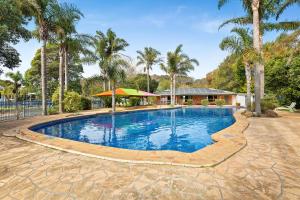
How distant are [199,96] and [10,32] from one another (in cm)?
3281

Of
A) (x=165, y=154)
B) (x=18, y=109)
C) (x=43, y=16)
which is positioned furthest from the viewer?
(x=43, y=16)

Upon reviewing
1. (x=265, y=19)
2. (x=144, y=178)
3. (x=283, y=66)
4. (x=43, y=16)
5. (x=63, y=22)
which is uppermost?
(x=265, y=19)

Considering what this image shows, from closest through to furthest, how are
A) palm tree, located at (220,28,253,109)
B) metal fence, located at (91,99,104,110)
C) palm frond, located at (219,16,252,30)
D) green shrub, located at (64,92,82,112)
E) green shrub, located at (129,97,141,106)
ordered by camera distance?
palm frond, located at (219,16,252,30), palm tree, located at (220,28,253,109), green shrub, located at (64,92,82,112), metal fence, located at (91,99,104,110), green shrub, located at (129,97,141,106)

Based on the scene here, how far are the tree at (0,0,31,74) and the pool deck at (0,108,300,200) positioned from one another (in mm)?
8148

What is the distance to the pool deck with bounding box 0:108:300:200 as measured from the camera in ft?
9.57

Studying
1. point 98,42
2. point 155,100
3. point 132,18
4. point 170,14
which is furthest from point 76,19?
point 155,100

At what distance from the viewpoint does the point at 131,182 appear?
328 centimetres

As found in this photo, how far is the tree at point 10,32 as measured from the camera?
9.24 m

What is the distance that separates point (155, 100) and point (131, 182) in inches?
1442

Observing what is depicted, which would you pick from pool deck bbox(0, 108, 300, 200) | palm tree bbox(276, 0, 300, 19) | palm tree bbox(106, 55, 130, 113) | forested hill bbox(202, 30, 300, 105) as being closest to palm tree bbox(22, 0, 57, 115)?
palm tree bbox(106, 55, 130, 113)

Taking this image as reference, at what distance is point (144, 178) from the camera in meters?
3.43

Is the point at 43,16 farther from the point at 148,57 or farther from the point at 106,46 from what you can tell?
the point at 148,57

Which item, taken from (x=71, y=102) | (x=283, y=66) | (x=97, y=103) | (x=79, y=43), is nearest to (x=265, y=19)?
(x=283, y=66)

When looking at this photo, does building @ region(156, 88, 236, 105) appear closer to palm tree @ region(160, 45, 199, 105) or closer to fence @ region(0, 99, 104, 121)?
palm tree @ region(160, 45, 199, 105)
